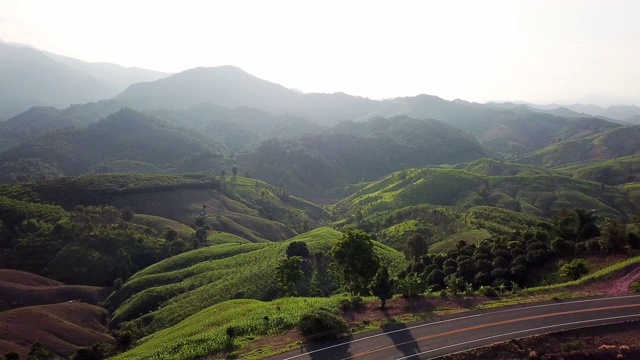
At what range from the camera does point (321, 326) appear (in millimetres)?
39969

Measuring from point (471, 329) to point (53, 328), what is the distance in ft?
254

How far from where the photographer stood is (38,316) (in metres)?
77.8

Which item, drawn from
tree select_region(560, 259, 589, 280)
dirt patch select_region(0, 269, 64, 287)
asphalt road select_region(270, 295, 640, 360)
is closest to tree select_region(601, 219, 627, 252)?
tree select_region(560, 259, 589, 280)

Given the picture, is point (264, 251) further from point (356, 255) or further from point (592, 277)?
point (592, 277)

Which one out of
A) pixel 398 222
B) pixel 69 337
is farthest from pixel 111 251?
pixel 398 222

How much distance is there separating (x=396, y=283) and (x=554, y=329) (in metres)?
18.1

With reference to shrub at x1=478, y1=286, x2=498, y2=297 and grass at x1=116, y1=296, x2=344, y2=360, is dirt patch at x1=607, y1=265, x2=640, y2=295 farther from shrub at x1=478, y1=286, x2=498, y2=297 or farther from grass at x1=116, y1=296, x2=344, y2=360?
grass at x1=116, y1=296, x2=344, y2=360

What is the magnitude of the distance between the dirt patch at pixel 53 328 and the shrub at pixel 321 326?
5400 cm

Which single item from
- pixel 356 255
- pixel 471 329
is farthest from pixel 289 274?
pixel 471 329

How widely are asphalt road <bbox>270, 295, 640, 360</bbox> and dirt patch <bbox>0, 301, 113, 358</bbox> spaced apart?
5682 cm

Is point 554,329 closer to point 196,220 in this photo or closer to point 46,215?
point 196,220

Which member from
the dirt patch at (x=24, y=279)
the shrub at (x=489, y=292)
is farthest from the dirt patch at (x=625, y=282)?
the dirt patch at (x=24, y=279)

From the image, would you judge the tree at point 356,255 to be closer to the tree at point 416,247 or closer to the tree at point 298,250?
the tree at point 416,247

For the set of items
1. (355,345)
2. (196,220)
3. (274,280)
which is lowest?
(196,220)
